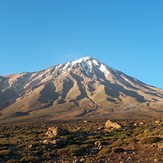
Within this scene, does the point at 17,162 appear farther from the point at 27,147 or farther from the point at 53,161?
the point at 27,147

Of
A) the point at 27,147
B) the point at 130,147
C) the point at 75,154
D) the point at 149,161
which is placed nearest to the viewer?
the point at 149,161

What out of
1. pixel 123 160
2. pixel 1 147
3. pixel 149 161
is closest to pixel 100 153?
pixel 123 160

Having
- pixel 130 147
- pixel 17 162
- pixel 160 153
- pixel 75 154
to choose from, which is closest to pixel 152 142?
pixel 130 147

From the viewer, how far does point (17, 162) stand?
84.8 feet

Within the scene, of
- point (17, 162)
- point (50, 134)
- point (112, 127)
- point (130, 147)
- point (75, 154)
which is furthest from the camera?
point (112, 127)

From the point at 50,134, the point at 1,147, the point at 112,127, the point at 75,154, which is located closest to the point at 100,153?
the point at 75,154

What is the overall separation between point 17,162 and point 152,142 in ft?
43.9

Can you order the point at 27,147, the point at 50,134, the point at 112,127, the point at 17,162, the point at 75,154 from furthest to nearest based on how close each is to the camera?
the point at 112,127, the point at 50,134, the point at 27,147, the point at 75,154, the point at 17,162

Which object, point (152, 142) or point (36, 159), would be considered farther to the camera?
point (152, 142)

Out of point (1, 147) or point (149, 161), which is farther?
point (1, 147)

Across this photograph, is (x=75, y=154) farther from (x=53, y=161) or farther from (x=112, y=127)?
(x=112, y=127)

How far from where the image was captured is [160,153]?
26.8m

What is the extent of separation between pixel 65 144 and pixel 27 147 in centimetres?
389

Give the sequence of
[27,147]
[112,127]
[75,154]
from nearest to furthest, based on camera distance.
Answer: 1. [75,154]
2. [27,147]
3. [112,127]
